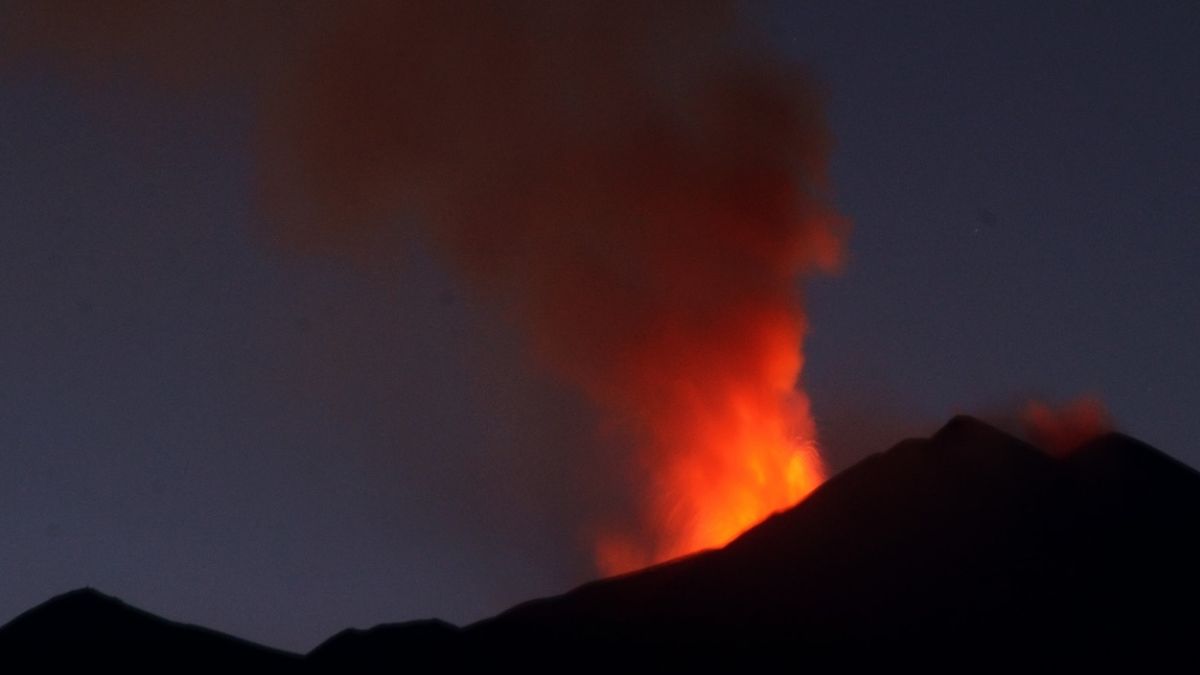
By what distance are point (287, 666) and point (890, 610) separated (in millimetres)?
12899

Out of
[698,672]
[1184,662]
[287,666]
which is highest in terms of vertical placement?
[287,666]

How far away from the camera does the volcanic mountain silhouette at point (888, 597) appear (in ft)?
103

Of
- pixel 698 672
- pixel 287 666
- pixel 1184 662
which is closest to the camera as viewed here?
pixel 1184 662

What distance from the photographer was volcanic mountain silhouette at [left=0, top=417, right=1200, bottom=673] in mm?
31250

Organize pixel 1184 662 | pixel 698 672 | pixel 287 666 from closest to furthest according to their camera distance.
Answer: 1. pixel 1184 662
2. pixel 698 672
3. pixel 287 666

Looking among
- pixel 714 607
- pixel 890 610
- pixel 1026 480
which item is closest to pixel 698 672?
pixel 714 607

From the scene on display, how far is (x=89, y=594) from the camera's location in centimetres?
3591

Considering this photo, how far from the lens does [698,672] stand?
1251 inches

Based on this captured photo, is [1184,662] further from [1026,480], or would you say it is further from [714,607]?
[714,607]

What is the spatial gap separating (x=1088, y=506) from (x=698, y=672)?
9087mm

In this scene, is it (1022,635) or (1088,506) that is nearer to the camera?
(1022,635)

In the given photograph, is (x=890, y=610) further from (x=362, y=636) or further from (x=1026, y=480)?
(x=362, y=636)

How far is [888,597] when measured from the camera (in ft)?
107

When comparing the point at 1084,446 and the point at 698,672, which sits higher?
the point at 1084,446
